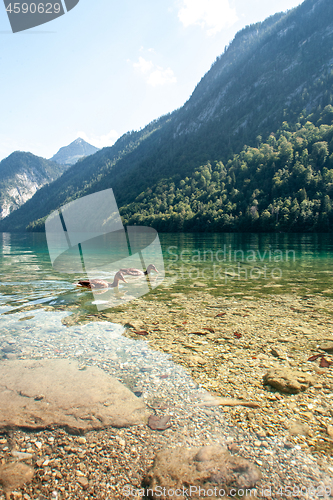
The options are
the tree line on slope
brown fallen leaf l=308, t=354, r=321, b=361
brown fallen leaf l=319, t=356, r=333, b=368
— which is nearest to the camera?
brown fallen leaf l=319, t=356, r=333, b=368

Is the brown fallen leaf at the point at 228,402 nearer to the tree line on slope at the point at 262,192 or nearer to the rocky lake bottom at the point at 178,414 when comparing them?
the rocky lake bottom at the point at 178,414

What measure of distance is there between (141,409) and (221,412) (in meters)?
1.16

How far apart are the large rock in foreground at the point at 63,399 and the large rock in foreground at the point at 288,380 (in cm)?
225

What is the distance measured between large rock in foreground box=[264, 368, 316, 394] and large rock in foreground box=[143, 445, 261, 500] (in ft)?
5.82

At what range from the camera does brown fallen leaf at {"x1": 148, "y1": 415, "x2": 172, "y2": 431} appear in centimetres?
360

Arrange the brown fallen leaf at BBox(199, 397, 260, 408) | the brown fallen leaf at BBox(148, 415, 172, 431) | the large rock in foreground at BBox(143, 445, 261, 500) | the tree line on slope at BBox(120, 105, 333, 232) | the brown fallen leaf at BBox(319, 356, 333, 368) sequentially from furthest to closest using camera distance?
the tree line on slope at BBox(120, 105, 333, 232) < the brown fallen leaf at BBox(319, 356, 333, 368) < the brown fallen leaf at BBox(199, 397, 260, 408) < the brown fallen leaf at BBox(148, 415, 172, 431) < the large rock in foreground at BBox(143, 445, 261, 500)

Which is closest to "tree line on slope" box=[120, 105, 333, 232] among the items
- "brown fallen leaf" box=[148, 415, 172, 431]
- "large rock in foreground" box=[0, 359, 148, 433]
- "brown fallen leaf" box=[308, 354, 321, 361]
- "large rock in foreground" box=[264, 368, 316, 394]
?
"brown fallen leaf" box=[308, 354, 321, 361]

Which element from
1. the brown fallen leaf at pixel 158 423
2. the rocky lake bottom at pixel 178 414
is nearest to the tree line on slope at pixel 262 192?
the rocky lake bottom at pixel 178 414

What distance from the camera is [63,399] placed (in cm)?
421

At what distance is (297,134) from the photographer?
5984 inches

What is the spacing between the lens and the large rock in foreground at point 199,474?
8.99ft

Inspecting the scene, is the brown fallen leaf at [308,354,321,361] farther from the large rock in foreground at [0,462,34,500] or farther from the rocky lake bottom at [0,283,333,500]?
the large rock in foreground at [0,462,34,500]

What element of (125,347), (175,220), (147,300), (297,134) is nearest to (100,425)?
(125,347)

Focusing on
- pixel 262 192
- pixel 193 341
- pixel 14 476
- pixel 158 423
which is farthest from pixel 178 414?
pixel 262 192
